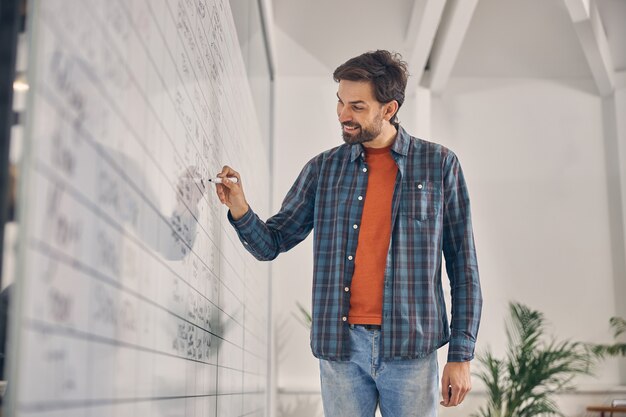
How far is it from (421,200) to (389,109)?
0.89 feet

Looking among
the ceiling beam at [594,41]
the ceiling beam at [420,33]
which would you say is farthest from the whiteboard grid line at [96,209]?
the ceiling beam at [594,41]

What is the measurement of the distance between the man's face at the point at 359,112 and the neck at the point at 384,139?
0.02 metres

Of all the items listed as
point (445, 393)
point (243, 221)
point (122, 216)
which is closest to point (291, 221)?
point (243, 221)

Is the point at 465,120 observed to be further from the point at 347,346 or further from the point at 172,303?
the point at 172,303

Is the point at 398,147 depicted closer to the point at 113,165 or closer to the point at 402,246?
the point at 402,246

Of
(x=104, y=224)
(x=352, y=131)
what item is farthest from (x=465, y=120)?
(x=104, y=224)

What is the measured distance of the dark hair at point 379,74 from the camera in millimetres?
1970

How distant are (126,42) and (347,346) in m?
0.97

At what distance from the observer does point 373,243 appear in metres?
1.87

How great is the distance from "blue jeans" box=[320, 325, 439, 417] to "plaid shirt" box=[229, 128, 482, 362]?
32 mm

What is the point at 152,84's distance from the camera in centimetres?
119

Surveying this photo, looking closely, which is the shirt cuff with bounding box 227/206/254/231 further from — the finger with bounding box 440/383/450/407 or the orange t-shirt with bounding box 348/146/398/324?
the finger with bounding box 440/383/450/407

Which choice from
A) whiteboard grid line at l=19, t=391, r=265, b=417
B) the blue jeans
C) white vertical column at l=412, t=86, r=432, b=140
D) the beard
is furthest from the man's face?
white vertical column at l=412, t=86, r=432, b=140

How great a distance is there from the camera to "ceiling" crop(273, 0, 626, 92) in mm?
4312
